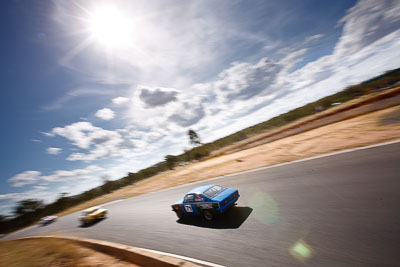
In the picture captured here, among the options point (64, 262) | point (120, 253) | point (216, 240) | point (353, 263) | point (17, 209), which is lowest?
point (353, 263)

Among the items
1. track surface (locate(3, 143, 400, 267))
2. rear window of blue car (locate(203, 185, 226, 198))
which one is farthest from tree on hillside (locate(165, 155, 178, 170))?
rear window of blue car (locate(203, 185, 226, 198))

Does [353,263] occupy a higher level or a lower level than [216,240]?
lower

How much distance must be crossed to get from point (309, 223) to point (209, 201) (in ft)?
11.5

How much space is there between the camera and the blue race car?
7.06 metres

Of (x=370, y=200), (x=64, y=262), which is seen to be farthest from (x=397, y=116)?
(x=64, y=262)

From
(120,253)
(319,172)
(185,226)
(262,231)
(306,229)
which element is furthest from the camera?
(319,172)

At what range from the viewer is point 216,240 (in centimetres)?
600

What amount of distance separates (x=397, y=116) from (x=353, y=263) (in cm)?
1555

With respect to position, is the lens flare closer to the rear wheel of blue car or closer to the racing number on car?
the rear wheel of blue car

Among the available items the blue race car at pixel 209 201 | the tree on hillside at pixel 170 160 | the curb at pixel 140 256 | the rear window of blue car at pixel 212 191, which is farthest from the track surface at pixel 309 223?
the tree on hillside at pixel 170 160

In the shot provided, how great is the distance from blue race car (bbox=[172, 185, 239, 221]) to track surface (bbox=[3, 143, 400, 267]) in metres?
0.46

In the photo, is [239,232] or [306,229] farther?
[239,232]

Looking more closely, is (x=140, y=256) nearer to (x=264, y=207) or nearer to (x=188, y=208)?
(x=188, y=208)

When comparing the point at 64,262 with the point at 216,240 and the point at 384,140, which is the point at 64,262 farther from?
the point at 384,140
